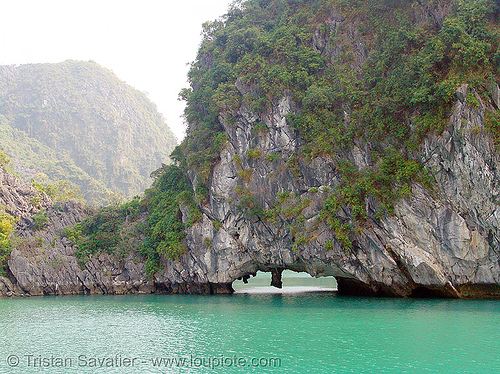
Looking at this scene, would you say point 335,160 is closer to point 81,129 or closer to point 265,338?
point 265,338

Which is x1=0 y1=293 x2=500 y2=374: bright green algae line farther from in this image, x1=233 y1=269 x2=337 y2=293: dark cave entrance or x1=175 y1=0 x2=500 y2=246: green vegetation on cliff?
x1=233 y1=269 x2=337 y2=293: dark cave entrance

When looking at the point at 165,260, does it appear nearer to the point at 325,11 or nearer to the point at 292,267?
the point at 292,267

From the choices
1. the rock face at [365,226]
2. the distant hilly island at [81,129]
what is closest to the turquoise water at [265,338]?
the rock face at [365,226]

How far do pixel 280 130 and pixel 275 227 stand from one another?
5.58 meters

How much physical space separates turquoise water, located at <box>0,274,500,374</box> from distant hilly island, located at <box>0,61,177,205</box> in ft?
157

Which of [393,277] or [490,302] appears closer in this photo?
[490,302]

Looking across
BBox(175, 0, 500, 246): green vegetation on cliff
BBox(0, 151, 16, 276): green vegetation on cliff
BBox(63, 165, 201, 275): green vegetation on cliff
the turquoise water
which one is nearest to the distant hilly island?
BBox(0, 151, 16, 276): green vegetation on cliff

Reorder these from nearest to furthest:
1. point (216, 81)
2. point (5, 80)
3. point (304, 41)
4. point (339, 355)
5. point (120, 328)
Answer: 1. point (339, 355)
2. point (120, 328)
3. point (304, 41)
4. point (216, 81)
5. point (5, 80)

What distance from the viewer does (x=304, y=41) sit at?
26266 millimetres

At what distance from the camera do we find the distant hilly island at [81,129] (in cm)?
7044

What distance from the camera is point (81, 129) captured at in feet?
270

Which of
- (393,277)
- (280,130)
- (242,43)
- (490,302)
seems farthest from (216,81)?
(490,302)

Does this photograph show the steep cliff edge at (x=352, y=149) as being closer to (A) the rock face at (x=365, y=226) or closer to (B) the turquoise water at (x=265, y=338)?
(A) the rock face at (x=365, y=226)

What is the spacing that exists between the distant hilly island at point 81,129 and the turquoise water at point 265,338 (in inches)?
1881
